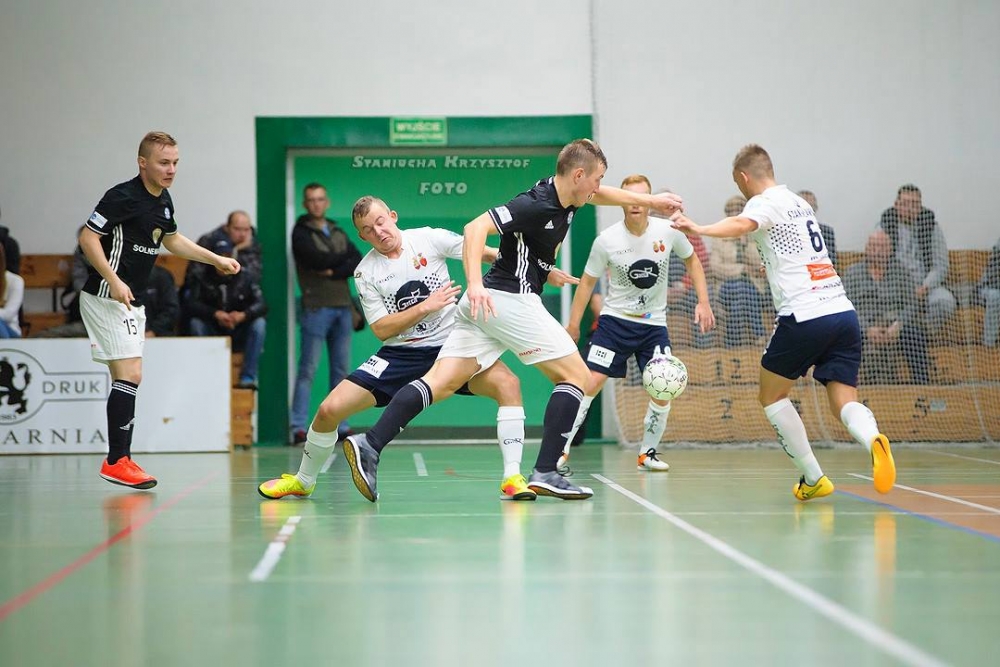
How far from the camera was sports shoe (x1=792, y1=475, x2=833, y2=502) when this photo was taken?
6.58 m

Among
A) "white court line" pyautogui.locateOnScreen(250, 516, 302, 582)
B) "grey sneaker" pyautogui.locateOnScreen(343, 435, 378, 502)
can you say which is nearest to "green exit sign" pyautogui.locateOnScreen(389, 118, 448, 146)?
"grey sneaker" pyautogui.locateOnScreen(343, 435, 378, 502)

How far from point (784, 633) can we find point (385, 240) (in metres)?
3.85

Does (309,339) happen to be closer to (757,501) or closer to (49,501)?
(49,501)

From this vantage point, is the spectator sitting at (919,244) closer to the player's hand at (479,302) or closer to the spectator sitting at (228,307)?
the spectator sitting at (228,307)

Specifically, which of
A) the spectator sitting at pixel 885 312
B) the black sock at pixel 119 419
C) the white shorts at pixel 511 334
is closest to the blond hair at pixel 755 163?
the white shorts at pixel 511 334

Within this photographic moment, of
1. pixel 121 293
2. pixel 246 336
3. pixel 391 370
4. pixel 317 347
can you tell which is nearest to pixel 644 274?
pixel 391 370

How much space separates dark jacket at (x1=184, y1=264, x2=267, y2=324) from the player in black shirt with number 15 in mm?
4863

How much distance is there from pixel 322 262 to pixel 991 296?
23.0 feet

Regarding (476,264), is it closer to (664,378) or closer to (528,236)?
(528,236)

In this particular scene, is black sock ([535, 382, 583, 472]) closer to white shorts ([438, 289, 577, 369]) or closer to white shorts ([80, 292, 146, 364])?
white shorts ([438, 289, 577, 369])

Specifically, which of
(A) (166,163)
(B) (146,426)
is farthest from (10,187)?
(A) (166,163)

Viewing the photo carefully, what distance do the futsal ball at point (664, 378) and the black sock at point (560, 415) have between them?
2.17m

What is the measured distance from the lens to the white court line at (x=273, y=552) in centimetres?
432

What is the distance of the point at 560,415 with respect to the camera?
641cm
